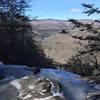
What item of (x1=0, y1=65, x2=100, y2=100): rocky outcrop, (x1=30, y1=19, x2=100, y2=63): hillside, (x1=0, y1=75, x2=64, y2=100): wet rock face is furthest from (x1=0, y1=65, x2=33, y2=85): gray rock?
(x1=30, y1=19, x2=100, y2=63): hillside

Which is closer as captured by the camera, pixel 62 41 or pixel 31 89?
pixel 31 89

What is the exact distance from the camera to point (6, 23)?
27047 mm

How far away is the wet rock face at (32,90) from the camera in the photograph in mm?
4605

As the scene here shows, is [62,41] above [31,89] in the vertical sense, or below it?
below

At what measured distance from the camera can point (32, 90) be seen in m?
4.70

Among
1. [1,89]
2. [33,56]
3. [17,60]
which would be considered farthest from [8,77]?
[33,56]

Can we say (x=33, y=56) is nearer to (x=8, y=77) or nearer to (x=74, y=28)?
(x=74, y=28)

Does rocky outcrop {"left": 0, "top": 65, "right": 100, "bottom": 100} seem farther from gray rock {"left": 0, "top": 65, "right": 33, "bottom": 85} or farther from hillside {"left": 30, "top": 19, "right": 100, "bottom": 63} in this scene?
hillside {"left": 30, "top": 19, "right": 100, "bottom": 63}

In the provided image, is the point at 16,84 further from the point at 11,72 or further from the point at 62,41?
the point at 62,41

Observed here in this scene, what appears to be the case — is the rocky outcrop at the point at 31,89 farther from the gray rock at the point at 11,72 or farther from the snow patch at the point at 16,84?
the gray rock at the point at 11,72

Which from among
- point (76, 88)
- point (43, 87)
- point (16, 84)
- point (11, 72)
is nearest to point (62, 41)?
point (11, 72)

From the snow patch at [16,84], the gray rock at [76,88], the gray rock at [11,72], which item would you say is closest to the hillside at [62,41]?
the gray rock at [11,72]

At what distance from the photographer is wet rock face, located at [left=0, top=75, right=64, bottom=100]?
4605 millimetres

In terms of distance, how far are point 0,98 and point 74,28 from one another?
61.6ft
